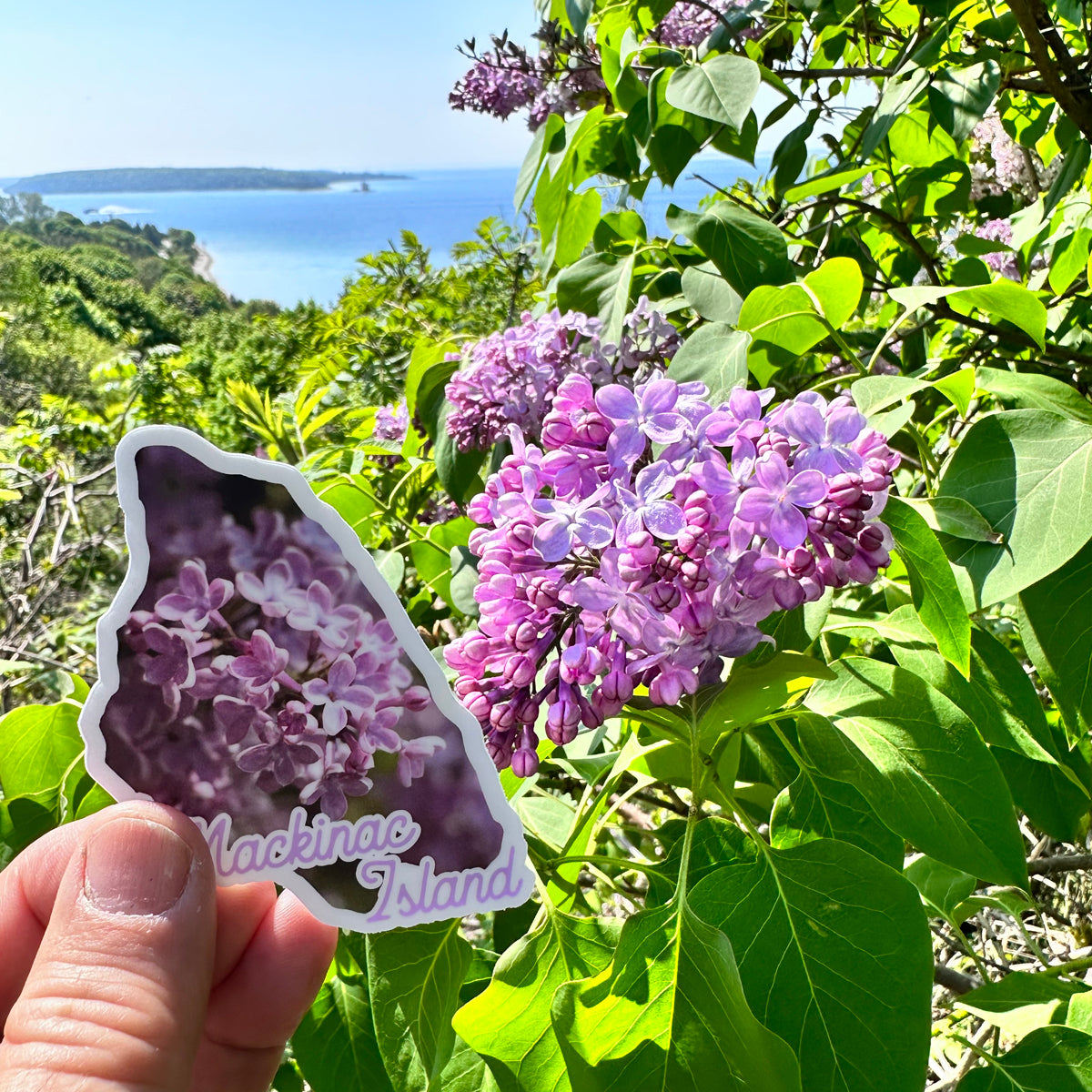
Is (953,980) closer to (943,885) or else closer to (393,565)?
(943,885)

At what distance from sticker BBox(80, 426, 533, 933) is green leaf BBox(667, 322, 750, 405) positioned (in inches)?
17.4

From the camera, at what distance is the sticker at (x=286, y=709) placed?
654mm

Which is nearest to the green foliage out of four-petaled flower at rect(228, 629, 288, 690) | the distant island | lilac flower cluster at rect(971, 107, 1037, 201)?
four-petaled flower at rect(228, 629, 288, 690)

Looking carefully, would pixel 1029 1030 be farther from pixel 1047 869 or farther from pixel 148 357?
pixel 148 357

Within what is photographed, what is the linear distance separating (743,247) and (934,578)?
0.63 m

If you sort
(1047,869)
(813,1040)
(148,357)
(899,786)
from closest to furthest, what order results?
(813,1040), (899,786), (1047,869), (148,357)

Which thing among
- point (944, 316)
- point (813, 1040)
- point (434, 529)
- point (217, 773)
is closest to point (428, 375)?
point (434, 529)

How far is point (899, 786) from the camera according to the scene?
738 mm

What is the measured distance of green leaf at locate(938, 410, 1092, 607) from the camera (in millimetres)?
737

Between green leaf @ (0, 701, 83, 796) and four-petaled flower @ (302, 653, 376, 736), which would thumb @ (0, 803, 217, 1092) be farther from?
Answer: green leaf @ (0, 701, 83, 796)

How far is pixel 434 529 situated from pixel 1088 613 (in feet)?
2.49

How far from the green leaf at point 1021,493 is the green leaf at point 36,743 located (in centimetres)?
82

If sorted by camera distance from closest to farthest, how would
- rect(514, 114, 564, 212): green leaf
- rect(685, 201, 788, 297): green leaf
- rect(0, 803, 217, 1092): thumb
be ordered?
rect(0, 803, 217, 1092): thumb
rect(685, 201, 788, 297): green leaf
rect(514, 114, 564, 212): green leaf

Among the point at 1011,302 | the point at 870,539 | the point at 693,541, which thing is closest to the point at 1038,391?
the point at 1011,302
